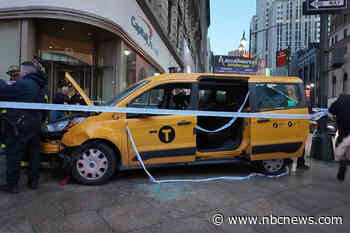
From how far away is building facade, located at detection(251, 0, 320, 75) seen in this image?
1970 inches

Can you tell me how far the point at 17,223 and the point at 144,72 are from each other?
1121 centimetres

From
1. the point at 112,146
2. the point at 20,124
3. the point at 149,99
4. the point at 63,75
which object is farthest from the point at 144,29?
the point at 20,124

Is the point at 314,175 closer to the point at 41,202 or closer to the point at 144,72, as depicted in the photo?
the point at 41,202

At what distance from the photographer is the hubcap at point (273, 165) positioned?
545cm

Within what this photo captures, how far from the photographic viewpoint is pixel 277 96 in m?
5.36

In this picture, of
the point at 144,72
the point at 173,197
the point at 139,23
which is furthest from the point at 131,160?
the point at 144,72

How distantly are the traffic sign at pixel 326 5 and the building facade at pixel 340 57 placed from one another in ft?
140

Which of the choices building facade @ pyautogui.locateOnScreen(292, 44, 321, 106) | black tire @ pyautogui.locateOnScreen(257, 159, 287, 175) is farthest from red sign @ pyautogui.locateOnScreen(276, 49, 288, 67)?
building facade @ pyautogui.locateOnScreen(292, 44, 321, 106)

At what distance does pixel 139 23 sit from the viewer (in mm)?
12016

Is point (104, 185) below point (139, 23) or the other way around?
below

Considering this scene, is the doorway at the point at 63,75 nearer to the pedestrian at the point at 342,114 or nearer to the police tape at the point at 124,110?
the police tape at the point at 124,110

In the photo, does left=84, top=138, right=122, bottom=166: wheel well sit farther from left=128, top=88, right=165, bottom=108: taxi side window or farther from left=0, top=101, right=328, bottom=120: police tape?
left=128, top=88, right=165, bottom=108: taxi side window

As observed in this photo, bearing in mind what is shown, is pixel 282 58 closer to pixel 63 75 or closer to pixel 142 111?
pixel 63 75

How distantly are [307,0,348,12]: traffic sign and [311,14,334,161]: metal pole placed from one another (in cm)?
24
